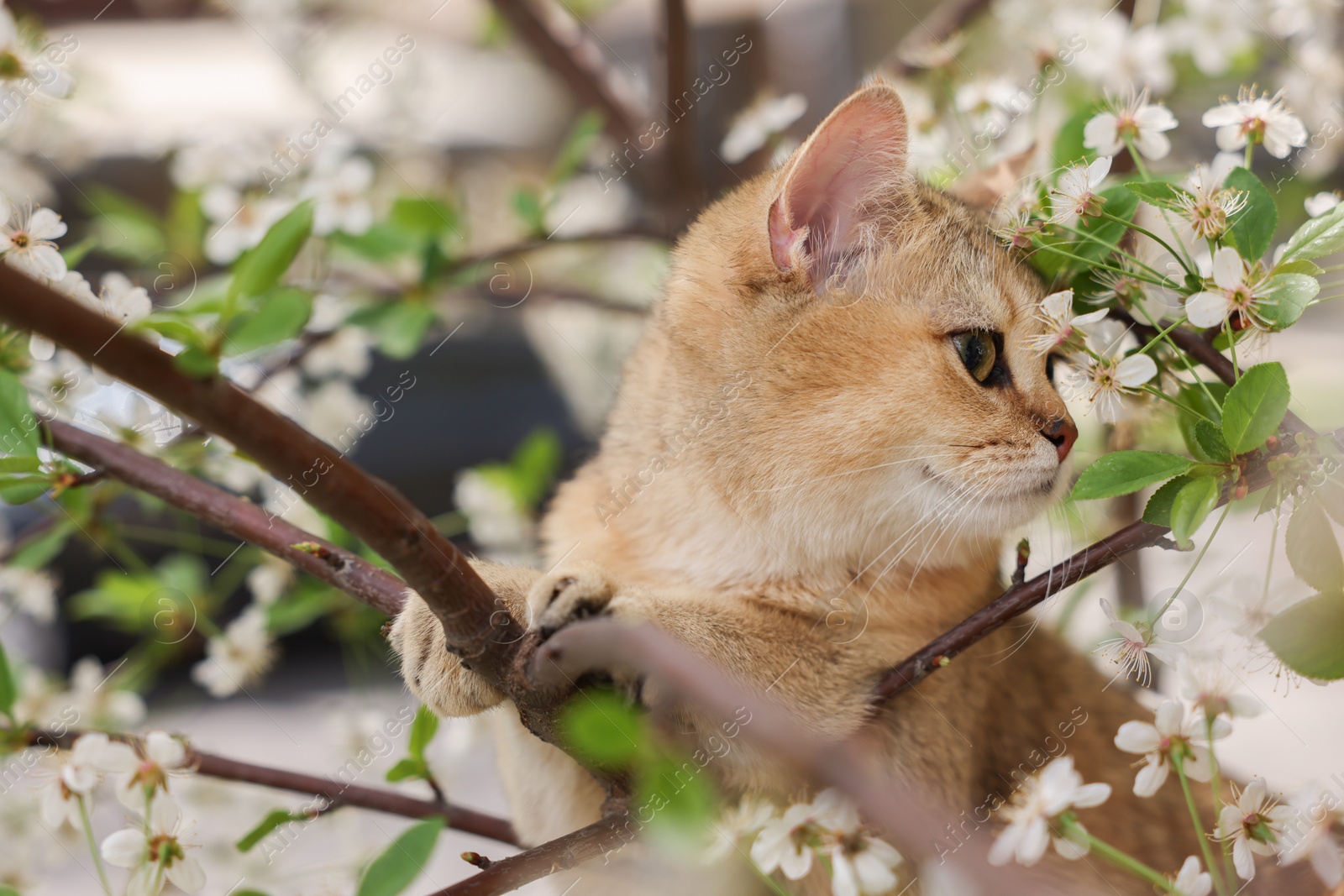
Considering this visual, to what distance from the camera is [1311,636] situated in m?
0.72

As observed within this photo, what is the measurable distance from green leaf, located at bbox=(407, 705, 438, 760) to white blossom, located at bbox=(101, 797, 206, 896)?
0.66ft

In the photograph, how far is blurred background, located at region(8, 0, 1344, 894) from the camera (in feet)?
4.18

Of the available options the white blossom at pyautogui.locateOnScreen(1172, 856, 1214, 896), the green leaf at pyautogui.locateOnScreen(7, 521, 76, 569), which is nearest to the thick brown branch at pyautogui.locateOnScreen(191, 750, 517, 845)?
the green leaf at pyautogui.locateOnScreen(7, 521, 76, 569)

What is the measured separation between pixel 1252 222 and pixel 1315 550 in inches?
10.5

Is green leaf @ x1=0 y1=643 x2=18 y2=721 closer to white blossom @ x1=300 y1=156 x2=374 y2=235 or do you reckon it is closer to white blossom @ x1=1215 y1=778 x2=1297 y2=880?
white blossom @ x1=300 y1=156 x2=374 y2=235

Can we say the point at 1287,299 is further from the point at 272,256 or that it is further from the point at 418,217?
the point at 418,217

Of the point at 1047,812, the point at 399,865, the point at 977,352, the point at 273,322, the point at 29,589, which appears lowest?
the point at 1047,812

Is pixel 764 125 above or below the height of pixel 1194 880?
above

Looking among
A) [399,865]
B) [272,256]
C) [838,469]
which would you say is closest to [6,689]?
[399,865]

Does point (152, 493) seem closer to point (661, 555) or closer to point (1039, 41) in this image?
point (661, 555)

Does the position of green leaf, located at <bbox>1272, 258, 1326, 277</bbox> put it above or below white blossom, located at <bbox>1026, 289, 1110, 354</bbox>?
below

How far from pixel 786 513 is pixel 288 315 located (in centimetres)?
56

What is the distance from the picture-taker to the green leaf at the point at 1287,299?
735mm

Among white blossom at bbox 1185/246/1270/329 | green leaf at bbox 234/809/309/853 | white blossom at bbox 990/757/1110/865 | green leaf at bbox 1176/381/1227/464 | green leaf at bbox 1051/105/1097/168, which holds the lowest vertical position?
white blossom at bbox 990/757/1110/865
